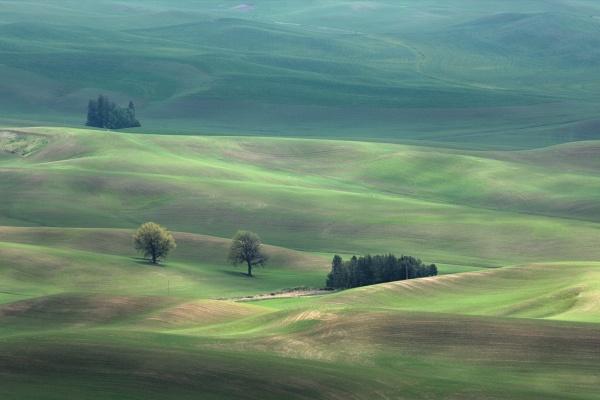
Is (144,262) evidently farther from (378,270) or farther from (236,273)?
(378,270)

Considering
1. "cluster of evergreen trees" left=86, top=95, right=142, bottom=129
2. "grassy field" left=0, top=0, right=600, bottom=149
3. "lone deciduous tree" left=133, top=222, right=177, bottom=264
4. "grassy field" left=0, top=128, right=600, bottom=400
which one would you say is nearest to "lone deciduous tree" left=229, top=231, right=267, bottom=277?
"grassy field" left=0, top=128, right=600, bottom=400

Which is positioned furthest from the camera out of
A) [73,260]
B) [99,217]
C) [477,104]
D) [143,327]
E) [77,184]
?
[477,104]

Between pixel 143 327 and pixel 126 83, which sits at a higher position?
pixel 126 83

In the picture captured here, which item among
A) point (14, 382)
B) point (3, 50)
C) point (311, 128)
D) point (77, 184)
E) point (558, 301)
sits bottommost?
point (14, 382)

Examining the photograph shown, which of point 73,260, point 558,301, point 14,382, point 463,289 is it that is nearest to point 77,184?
point 73,260

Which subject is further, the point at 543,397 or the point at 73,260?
the point at 73,260

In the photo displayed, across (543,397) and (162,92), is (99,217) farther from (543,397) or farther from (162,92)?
(162,92)

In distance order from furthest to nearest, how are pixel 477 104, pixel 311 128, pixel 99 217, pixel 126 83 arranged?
pixel 126 83 → pixel 477 104 → pixel 311 128 → pixel 99 217
